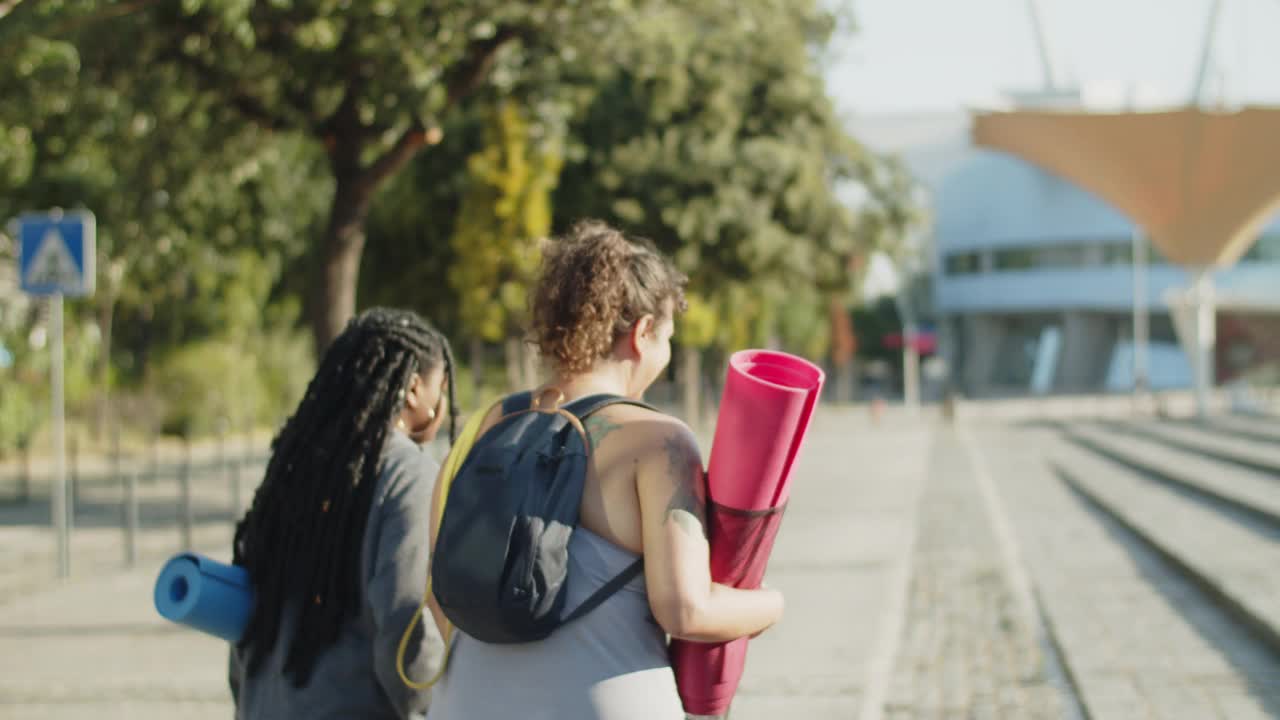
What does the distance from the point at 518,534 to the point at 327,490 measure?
0.87m

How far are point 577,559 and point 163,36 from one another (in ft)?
36.6

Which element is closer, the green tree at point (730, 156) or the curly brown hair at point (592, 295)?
the curly brown hair at point (592, 295)

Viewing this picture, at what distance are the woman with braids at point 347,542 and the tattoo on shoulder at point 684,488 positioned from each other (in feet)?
2.74

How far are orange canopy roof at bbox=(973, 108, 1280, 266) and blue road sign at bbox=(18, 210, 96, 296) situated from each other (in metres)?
35.3

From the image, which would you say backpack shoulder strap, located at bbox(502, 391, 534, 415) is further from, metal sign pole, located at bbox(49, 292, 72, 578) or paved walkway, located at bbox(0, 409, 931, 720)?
metal sign pole, located at bbox(49, 292, 72, 578)

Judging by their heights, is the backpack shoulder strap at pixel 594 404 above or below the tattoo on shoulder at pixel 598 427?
above

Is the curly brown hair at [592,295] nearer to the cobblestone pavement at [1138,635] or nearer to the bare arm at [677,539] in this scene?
the bare arm at [677,539]

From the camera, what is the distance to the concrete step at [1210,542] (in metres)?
8.15

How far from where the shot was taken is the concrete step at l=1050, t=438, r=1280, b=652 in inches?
321

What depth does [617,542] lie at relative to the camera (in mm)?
2197

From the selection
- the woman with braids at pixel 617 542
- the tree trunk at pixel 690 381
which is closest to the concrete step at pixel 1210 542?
the woman with braids at pixel 617 542

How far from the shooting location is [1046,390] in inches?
3273

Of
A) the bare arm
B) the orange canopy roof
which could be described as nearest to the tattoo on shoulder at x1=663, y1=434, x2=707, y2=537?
the bare arm

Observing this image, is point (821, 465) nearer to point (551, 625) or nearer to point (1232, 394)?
point (551, 625)
